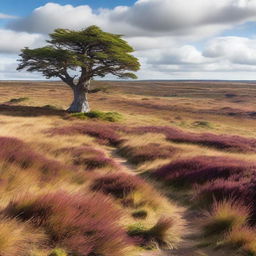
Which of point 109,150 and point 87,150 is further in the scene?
point 109,150

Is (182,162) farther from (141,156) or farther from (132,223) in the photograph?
(132,223)

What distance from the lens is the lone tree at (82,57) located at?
1414 inches

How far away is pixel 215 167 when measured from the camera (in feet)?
38.0

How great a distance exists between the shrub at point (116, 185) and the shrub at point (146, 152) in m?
5.99

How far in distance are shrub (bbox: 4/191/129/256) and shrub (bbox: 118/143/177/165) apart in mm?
10052

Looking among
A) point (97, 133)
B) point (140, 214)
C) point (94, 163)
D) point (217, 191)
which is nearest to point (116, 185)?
point (140, 214)

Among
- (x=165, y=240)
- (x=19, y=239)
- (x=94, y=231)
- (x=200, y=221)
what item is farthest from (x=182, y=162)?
(x=19, y=239)

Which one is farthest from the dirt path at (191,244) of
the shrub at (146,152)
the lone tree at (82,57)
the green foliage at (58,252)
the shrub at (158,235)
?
the lone tree at (82,57)

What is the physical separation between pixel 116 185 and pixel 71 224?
396cm

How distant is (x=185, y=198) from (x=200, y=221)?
2.61 metres

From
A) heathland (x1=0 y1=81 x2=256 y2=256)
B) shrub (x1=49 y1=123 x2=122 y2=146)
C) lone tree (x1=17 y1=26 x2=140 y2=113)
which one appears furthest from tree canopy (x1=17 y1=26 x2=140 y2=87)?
heathland (x1=0 y1=81 x2=256 y2=256)

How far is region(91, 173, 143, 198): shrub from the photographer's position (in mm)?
8649

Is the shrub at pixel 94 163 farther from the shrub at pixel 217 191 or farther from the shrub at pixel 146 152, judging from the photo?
the shrub at pixel 217 191

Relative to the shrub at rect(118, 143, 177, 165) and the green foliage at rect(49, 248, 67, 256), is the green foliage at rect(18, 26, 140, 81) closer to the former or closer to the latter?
the shrub at rect(118, 143, 177, 165)
